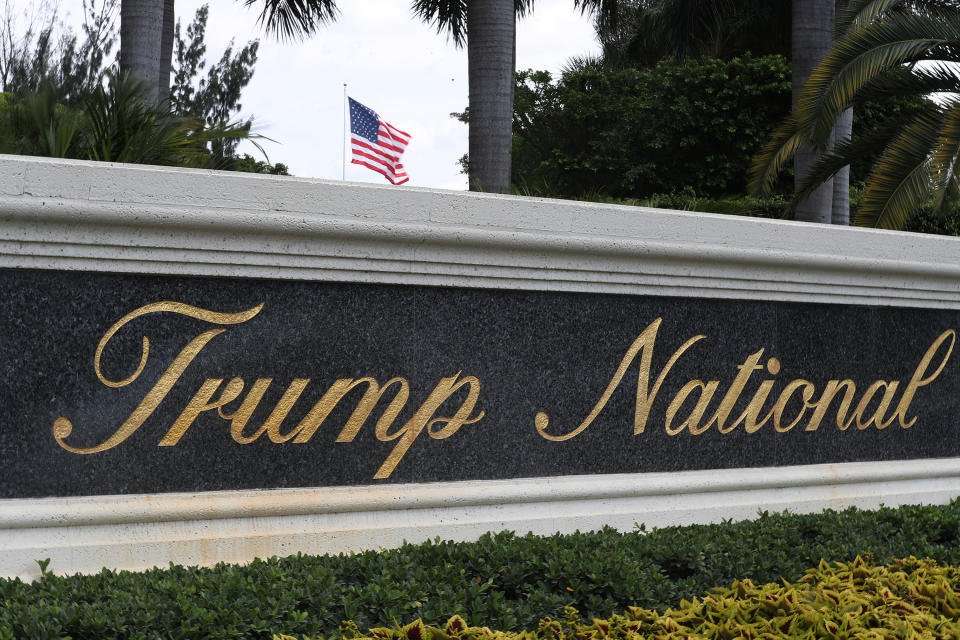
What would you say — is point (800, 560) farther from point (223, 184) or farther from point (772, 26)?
point (772, 26)

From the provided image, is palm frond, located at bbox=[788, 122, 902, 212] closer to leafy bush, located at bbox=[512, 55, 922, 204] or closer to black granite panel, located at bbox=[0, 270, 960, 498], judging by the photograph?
black granite panel, located at bbox=[0, 270, 960, 498]

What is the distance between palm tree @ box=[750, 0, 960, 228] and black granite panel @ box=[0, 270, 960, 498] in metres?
5.60

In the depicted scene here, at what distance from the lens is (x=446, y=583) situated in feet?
11.7

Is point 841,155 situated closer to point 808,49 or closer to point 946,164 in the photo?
point 946,164

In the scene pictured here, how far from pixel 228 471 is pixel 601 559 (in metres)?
1.68

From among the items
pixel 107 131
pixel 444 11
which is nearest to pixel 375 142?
pixel 444 11

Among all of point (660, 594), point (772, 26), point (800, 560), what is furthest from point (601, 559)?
point (772, 26)

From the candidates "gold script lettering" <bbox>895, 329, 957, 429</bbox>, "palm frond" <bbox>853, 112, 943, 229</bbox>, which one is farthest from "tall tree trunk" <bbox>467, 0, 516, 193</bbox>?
"gold script lettering" <bbox>895, 329, 957, 429</bbox>

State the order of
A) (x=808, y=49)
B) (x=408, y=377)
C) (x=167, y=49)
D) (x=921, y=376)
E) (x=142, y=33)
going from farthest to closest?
(x=167, y=49)
(x=808, y=49)
(x=142, y=33)
(x=921, y=376)
(x=408, y=377)

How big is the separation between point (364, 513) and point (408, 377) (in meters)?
0.66

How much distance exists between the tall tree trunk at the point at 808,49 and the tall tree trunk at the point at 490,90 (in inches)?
200

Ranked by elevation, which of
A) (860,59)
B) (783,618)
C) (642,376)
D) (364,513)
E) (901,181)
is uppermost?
(860,59)

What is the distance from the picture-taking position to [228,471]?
438cm

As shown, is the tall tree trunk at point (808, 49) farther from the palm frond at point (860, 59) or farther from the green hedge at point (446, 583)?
the green hedge at point (446, 583)
